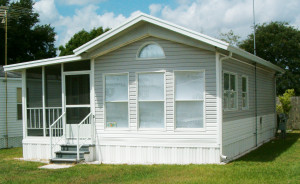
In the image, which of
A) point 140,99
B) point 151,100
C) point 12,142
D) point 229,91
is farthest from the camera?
point 12,142

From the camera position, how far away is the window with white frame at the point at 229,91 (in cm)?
1031

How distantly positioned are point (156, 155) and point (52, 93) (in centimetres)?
387

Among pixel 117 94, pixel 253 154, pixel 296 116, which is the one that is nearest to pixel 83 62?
pixel 117 94

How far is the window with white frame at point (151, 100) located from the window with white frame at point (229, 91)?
5.79ft

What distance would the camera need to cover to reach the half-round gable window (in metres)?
9.95

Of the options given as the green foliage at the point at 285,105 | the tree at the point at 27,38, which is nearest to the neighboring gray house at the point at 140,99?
the green foliage at the point at 285,105

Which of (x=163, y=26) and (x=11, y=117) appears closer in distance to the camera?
(x=163, y=26)

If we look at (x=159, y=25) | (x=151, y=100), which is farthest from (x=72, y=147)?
(x=159, y=25)

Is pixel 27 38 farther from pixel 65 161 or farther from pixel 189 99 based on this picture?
pixel 189 99

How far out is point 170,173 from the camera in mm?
8453

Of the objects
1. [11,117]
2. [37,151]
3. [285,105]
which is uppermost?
[285,105]

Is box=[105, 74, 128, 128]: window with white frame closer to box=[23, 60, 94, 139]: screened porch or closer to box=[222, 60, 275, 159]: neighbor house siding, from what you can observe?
box=[23, 60, 94, 139]: screened porch

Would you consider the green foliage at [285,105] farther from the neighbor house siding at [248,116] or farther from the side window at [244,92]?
the side window at [244,92]

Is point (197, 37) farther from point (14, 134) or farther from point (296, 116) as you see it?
point (296, 116)
